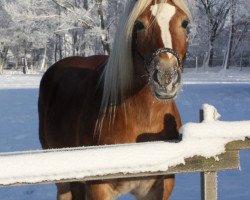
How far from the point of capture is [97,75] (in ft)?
11.3

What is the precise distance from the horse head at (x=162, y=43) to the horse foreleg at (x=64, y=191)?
210 centimetres

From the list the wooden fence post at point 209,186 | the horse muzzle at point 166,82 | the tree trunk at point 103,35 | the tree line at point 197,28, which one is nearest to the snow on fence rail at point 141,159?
the wooden fence post at point 209,186

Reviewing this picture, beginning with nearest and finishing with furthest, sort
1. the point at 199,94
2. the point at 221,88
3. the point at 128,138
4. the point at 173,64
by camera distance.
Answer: the point at 173,64, the point at 128,138, the point at 199,94, the point at 221,88

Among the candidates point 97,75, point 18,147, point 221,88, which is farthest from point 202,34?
point 97,75

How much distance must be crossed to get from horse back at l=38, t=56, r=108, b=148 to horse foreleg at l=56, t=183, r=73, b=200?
419mm

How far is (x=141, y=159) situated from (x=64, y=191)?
254cm

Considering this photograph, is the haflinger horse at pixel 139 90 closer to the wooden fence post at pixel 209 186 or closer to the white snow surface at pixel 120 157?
the white snow surface at pixel 120 157

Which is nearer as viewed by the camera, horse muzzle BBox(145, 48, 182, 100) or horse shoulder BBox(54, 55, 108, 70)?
horse muzzle BBox(145, 48, 182, 100)

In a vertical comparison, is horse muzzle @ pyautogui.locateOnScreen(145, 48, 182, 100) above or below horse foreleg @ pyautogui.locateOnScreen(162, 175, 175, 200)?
above

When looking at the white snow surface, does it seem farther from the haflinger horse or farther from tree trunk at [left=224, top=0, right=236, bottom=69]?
tree trunk at [left=224, top=0, right=236, bottom=69]

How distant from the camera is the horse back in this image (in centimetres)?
315

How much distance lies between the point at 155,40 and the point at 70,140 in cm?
138

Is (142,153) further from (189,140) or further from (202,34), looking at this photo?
(202,34)

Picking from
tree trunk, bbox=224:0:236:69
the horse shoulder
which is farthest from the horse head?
tree trunk, bbox=224:0:236:69
